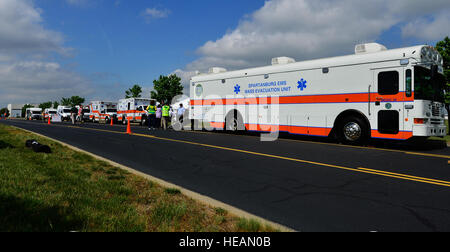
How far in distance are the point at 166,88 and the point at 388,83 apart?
46957 mm

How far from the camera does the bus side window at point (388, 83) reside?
990 centimetres

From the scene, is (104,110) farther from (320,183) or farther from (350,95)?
(320,183)

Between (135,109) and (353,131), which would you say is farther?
(135,109)

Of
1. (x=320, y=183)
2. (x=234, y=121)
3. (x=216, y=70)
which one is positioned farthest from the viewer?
(x=216, y=70)

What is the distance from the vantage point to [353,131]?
426 inches

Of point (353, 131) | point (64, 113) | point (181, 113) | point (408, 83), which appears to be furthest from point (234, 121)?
point (64, 113)

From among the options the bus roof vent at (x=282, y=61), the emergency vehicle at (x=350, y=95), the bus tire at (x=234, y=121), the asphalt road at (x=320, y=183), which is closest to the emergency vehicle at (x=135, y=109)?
the bus tire at (x=234, y=121)

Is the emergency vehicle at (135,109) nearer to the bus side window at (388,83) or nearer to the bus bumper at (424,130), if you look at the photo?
the bus side window at (388,83)

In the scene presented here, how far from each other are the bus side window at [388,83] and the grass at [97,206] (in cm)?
845

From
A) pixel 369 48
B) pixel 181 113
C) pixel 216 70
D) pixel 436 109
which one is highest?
pixel 216 70

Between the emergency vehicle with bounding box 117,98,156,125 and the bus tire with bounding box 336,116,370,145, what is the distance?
20.3 m

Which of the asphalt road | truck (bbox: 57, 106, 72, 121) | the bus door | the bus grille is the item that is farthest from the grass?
truck (bbox: 57, 106, 72, 121)
